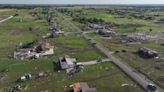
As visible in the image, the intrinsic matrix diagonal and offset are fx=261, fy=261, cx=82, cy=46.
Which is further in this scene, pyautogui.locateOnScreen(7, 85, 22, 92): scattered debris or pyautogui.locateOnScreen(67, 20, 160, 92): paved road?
pyautogui.locateOnScreen(67, 20, 160, 92): paved road

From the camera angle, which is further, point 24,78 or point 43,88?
point 24,78

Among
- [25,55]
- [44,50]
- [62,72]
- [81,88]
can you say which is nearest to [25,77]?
[62,72]

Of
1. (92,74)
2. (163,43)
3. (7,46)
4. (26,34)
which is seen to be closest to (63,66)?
(92,74)

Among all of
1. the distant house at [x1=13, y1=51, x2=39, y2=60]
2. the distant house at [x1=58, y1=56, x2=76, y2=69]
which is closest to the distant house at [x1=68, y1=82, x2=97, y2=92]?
the distant house at [x1=58, y1=56, x2=76, y2=69]

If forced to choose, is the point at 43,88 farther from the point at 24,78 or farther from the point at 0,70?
the point at 0,70

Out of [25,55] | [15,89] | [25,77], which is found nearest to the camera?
[15,89]

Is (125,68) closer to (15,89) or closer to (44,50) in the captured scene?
(15,89)

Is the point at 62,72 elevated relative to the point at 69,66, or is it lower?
lower

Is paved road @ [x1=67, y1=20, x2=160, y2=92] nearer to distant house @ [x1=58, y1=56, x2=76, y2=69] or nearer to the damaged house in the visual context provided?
distant house @ [x1=58, y1=56, x2=76, y2=69]

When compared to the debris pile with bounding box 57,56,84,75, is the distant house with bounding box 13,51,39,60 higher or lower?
lower

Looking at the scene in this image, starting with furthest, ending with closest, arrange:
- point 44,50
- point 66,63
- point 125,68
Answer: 1. point 44,50
2. point 66,63
3. point 125,68

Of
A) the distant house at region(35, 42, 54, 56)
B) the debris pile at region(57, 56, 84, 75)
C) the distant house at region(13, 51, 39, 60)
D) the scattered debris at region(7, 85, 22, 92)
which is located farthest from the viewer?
the distant house at region(35, 42, 54, 56)
